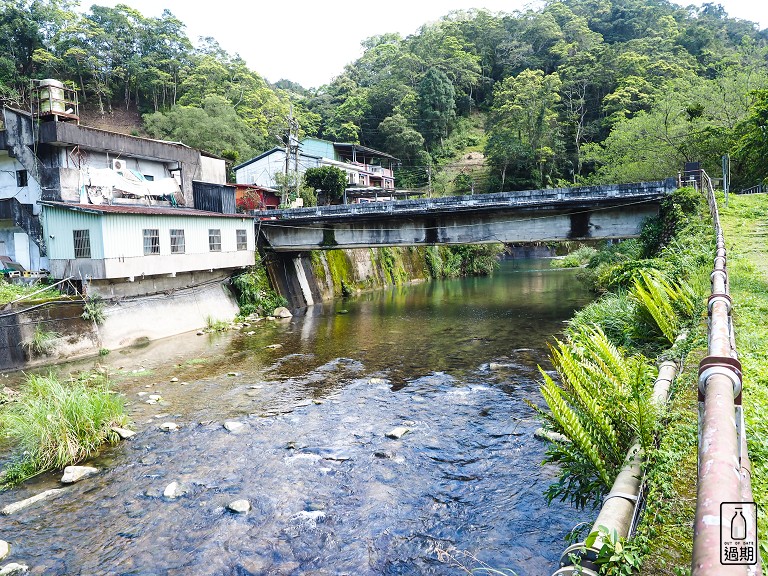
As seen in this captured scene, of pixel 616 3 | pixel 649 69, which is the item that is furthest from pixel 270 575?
pixel 616 3

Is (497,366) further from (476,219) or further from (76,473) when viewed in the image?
(476,219)

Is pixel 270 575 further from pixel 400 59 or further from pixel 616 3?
pixel 616 3

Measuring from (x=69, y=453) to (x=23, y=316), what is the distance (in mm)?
9215

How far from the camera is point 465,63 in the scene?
79625 mm

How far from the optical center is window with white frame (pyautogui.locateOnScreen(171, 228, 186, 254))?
2162 centimetres

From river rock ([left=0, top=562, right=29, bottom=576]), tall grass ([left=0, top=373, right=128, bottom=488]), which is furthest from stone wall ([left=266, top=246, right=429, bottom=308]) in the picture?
river rock ([left=0, top=562, right=29, bottom=576])

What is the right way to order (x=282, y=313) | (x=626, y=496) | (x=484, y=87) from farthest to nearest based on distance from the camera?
(x=484, y=87), (x=282, y=313), (x=626, y=496)

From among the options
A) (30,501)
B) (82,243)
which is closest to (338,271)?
→ (82,243)

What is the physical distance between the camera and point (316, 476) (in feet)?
27.3

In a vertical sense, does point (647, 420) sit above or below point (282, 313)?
above

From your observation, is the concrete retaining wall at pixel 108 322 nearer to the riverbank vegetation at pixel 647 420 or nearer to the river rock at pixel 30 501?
the river rock at pixel 30 501

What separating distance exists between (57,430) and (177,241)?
45.8ft

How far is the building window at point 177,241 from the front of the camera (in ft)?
70.9

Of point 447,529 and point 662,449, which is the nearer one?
point 662,449
